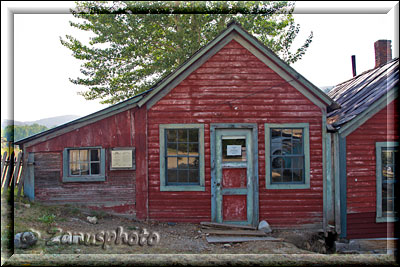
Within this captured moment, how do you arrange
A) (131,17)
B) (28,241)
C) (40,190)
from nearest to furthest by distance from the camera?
(28,241)
(40,190)
(131,17)

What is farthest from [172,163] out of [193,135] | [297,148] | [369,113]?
[369,113]

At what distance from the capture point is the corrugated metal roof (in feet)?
26.7

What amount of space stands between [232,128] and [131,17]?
1096cm

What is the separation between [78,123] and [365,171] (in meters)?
7.66

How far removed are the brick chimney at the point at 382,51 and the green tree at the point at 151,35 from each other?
497 centimetres

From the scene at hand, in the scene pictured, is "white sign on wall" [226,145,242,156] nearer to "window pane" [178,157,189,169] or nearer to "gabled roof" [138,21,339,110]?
"window pane" [178,157,189,169]

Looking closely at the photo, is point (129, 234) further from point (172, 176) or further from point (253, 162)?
point (253, 162)

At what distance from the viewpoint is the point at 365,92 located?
9250mm

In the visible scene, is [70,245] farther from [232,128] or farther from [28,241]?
[232,128]

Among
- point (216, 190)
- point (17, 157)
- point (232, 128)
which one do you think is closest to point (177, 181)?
point (216, 190)

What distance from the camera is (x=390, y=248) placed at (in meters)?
7.92

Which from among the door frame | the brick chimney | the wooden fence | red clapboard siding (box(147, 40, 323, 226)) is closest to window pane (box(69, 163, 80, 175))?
the wooden fence

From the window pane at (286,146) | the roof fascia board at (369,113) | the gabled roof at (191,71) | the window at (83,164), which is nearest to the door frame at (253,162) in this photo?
the window pane at (286,146)

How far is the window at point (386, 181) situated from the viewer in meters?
8.15
